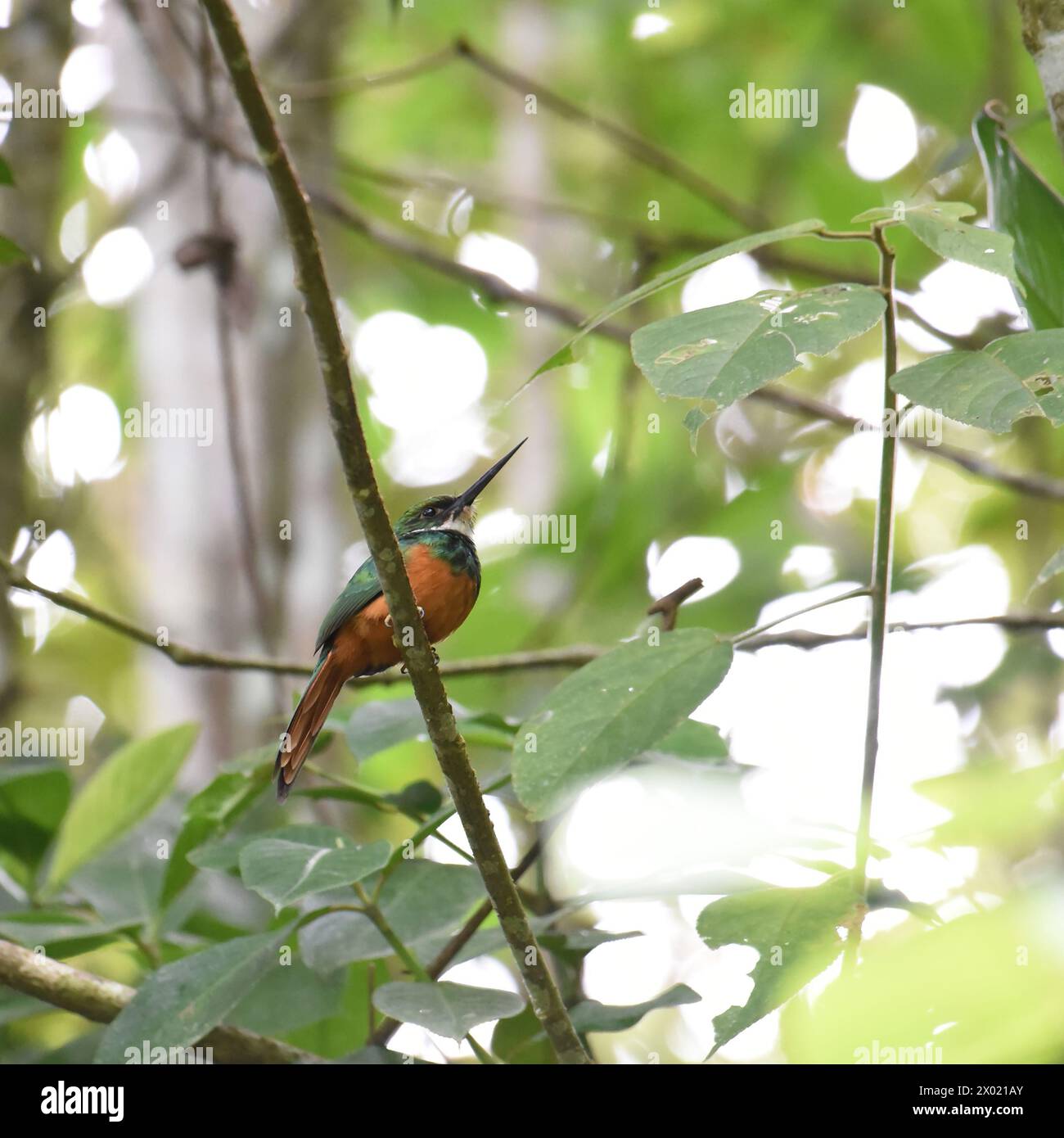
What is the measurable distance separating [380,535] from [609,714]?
0.29 metres

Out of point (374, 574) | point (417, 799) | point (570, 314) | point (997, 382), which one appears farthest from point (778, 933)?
point (570, 314)

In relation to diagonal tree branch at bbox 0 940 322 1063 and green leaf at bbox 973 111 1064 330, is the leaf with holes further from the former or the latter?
diagonal tree branch at bbox 0 940 322 1063

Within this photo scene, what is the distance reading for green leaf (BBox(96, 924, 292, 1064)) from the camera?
149 cm

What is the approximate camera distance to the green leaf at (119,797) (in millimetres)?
1986

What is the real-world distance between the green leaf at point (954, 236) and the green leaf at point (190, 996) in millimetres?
1087

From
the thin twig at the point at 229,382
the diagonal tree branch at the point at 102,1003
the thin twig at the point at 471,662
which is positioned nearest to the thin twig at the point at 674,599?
the thin twig at the point at 471,662

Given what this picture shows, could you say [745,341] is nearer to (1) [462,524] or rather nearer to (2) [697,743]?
(2) [697,743]

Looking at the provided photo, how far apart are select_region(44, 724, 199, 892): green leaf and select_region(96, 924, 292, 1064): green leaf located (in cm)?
46

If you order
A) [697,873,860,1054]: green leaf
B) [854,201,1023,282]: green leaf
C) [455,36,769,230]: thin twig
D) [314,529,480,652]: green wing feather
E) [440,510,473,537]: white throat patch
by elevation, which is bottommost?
[697,873,860,1054]: green leaf

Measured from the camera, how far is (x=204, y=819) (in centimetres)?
184

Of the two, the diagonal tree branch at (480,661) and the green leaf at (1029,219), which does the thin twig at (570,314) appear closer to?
the diagonal tree branch at (480,661)

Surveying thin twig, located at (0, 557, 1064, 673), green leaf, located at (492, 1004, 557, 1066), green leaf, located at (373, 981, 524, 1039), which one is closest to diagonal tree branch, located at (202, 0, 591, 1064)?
green leaf, located at (373, 981, 524, 1039)
